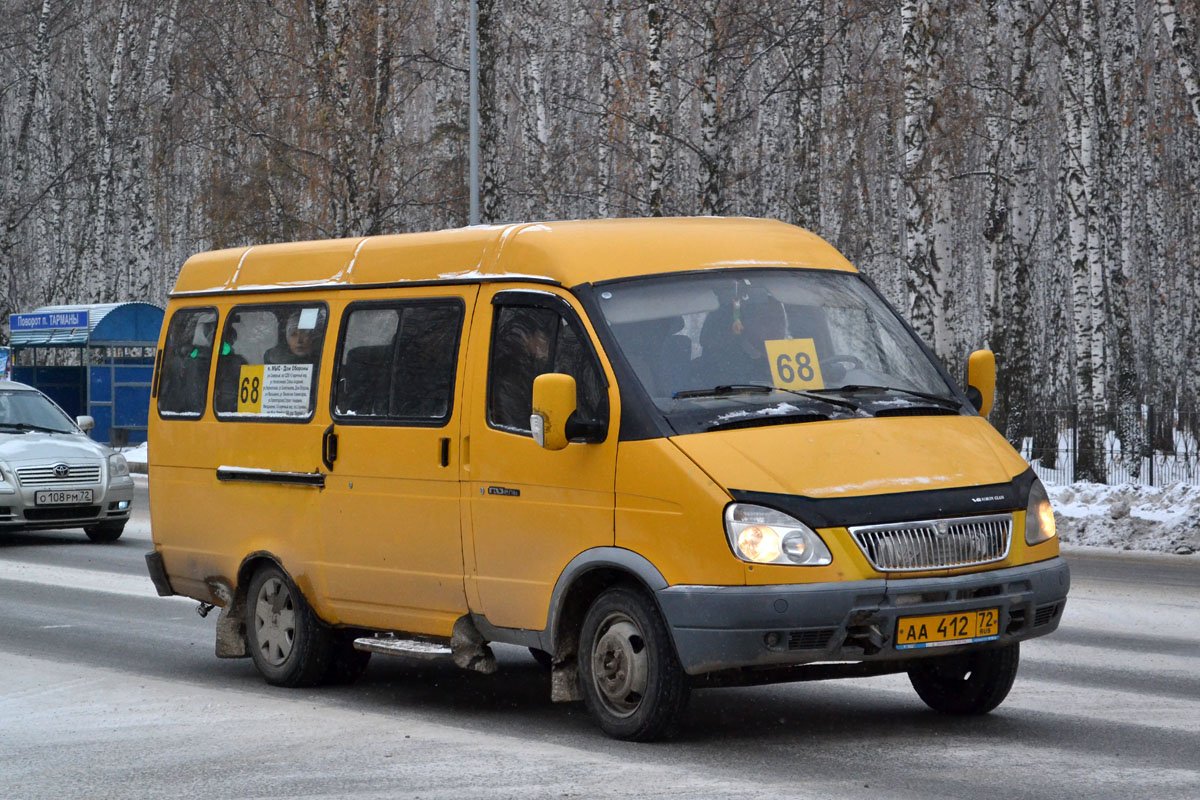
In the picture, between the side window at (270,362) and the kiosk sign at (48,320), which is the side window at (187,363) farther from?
the kiosk sign at (48,320)

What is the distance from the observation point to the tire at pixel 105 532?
18.8 meters

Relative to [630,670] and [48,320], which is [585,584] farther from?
[48,320]

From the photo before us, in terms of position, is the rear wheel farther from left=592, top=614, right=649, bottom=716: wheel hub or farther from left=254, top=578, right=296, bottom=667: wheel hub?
left=592, top=614, right=649, bottom=716: wheel hub

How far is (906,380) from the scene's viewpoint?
816 centimetres

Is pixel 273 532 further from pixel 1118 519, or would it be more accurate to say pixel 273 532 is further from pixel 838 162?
pixel 838 162

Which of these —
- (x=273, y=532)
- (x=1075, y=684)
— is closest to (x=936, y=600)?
(x=1075, y=684)

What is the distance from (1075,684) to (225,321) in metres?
4.97

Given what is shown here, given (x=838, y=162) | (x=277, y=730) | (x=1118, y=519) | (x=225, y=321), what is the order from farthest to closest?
(x=838, y=162) < (x=1118, y=519) < (x=225, y=321) < (x=277, y=730)

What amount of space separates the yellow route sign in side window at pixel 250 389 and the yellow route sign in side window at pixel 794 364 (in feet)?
10.4

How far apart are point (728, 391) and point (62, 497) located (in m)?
11.9

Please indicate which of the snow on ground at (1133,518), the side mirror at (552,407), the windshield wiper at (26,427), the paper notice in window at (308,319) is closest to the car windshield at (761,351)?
the side mirror at (552,407)

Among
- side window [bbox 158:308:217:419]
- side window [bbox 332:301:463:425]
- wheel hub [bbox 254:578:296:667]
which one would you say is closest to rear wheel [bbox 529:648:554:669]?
wheel hub [bbox 254:578:296:667]

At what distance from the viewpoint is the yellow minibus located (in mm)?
7172

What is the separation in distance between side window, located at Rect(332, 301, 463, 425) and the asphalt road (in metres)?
1.45
